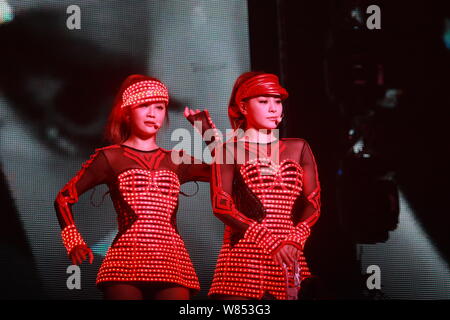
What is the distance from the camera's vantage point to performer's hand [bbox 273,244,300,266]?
3.63m

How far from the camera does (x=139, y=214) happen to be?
3.83m

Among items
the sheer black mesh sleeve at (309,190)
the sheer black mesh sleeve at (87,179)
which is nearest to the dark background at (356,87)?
the sheer black mesh sleeve at (309,190)

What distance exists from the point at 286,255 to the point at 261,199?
306 mm

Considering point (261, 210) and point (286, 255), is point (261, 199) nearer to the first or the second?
point (261, 210)

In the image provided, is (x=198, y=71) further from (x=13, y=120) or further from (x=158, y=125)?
(x=13, y=120)

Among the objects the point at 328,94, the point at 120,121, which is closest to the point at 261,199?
the point at 120,121

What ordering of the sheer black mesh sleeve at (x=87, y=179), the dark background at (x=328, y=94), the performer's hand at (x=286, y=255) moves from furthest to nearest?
the dark background at (x=328, y=94)
the sheer black mesh sleeve at (x=87, y=179)
the performer's hand at (x=286, y=255)

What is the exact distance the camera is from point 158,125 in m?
4.02

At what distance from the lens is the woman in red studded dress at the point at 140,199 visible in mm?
3750

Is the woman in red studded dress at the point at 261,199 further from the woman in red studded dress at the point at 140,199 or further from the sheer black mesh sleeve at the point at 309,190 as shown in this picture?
the woman in red studded dress at the point at 140,199
